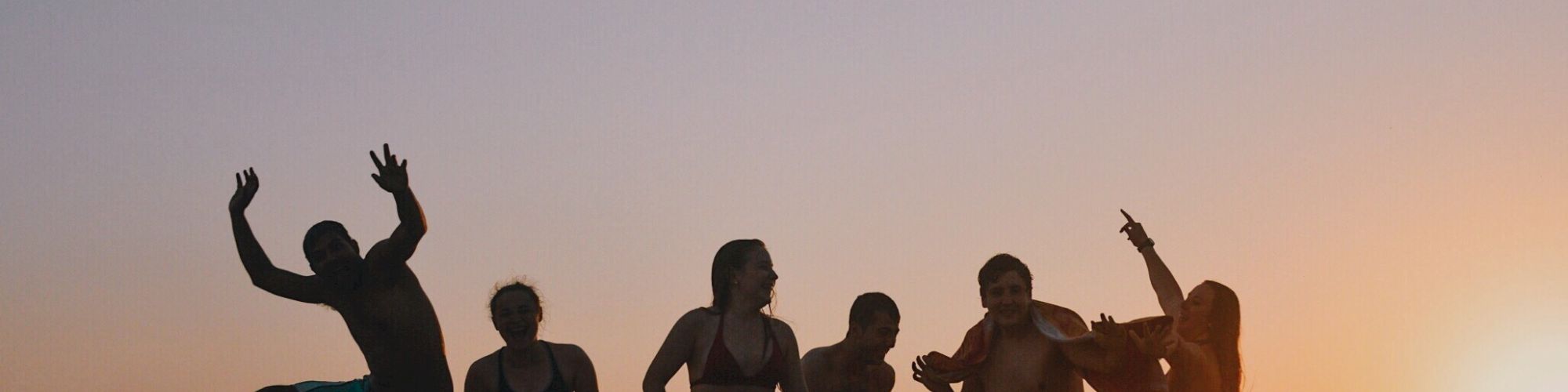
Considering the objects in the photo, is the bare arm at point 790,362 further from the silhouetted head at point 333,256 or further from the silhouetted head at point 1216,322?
the silhouetted head at point 1216,322

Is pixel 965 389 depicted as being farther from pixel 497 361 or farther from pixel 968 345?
pixel 497 361

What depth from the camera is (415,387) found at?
40.5ft

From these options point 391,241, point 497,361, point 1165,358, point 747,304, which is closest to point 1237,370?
point 1165,358

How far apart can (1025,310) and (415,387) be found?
3.80 m

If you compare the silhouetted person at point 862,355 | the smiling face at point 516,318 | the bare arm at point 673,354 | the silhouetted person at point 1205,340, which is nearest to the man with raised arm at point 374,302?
the smiling face at point 516,318

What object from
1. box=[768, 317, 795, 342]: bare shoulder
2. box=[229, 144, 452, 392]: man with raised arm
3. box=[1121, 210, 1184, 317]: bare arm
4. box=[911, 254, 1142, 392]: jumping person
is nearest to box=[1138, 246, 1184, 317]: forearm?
box=[1121, 210, 1184, 317]: bare arm

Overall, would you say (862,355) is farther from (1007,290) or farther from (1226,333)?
(1226,333)

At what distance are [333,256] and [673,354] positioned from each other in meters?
2.06

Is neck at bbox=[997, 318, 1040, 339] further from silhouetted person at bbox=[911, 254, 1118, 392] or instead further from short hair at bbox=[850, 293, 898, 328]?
short hair at bbox=[850, 293, 898, 328]

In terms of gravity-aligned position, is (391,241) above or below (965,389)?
above

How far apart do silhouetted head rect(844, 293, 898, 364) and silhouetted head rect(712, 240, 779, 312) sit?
1643 millimetres

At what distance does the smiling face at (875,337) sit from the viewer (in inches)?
559

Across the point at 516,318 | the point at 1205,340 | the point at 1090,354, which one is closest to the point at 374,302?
the point at 516,318

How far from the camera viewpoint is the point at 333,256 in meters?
12.3
